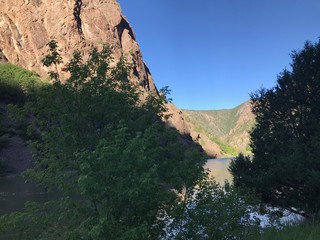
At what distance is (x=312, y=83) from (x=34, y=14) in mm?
167128

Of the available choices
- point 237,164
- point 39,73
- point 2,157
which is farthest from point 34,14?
point 237,164

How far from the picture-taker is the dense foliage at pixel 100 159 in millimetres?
9594

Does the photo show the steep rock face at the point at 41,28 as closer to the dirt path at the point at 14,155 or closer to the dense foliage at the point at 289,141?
the dirt path at the point at 14,155

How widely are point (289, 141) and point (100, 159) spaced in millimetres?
14305

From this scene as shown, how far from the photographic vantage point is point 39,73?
509 feet

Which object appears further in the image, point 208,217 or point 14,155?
point 14,155

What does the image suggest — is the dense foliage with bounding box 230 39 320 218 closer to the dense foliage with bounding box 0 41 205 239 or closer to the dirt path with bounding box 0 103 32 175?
the dense foliage with bounding box 0 41 205 239

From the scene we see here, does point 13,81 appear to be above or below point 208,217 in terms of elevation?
above

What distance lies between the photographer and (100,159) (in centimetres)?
949

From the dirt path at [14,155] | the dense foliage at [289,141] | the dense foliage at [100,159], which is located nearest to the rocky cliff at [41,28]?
the dirt path at [14,155]

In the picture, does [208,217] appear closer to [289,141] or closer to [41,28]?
[289,141]

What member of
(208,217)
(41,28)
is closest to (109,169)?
(208,217)

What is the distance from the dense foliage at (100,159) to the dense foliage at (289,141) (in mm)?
8166

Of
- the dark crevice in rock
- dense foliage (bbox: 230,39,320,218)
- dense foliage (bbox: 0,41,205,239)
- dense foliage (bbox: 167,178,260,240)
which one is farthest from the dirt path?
the dark crevice in rock
